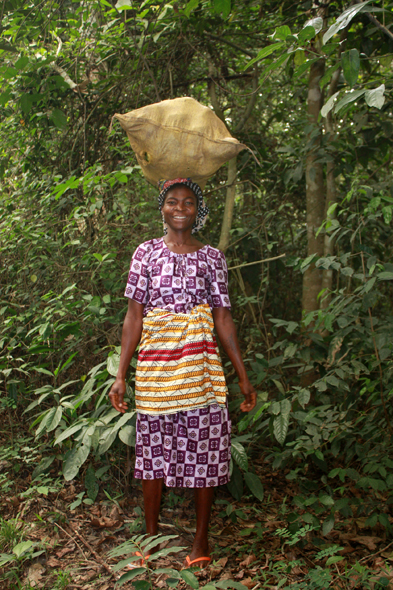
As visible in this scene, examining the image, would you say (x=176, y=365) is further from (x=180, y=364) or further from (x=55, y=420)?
(x=55, y=420)

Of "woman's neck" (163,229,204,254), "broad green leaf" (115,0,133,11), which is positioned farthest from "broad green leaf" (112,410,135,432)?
"broad green leaf" (115,0,133,11)

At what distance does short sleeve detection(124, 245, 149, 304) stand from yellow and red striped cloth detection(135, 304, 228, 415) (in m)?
0.13

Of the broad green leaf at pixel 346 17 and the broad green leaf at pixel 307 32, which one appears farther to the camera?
the broad green leaf at pixel 307 32

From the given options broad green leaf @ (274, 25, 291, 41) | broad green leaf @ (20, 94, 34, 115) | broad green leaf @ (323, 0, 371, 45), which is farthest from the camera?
broad green leaf @ (20, 94, 34, 115)

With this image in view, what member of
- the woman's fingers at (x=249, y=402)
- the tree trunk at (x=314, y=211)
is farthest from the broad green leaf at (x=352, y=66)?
the tree trunk at (x=314, y=211)

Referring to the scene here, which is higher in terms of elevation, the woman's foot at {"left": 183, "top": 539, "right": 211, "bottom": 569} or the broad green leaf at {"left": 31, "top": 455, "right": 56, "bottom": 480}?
the broad green leaf at {"left": 31, "top": 455, "right": 56, "bottom": 480}

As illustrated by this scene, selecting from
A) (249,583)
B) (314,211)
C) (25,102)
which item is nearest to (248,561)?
(249,583)

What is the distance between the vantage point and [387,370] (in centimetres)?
271

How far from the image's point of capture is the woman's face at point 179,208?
7.73ft

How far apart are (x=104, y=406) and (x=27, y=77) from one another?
2.46 meters

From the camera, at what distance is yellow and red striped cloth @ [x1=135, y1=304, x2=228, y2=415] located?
7.27ft

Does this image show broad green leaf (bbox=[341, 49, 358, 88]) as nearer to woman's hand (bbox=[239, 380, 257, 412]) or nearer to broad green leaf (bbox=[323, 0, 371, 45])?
broad green leaf (bbox=[323, 0, 371, 45])

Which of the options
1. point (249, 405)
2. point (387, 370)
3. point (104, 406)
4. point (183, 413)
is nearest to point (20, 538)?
point (104, 406)

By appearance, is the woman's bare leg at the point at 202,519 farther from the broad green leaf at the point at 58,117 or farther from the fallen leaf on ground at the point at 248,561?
the broad green leaf at the point at 58,117
